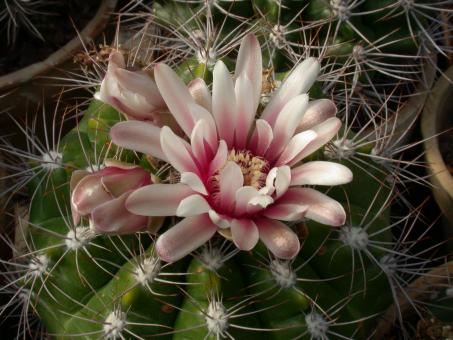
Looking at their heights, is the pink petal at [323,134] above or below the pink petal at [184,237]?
above

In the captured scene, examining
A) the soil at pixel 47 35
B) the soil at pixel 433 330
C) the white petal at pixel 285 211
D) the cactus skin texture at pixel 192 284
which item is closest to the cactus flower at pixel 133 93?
the cactus skin texture at pixel 192 284

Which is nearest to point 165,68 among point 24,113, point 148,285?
point 148,285

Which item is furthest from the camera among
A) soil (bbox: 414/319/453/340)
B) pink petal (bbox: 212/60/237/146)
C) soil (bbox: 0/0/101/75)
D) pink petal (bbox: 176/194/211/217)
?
soil (bbox: 0/0/101/75)

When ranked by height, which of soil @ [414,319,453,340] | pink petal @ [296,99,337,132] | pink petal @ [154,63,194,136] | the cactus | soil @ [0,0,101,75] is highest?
pink petal @ [154,63,194,136]

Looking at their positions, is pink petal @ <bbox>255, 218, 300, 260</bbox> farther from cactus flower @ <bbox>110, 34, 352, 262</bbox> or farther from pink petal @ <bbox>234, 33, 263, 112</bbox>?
pink petal @ <bbox>234, 33, 263, 112</bbox>

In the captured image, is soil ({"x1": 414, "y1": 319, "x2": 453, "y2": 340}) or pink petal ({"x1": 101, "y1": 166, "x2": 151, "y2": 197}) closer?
pink petal ({"x1": 101, "y1": 166, "x2": 151, "y2": 197})

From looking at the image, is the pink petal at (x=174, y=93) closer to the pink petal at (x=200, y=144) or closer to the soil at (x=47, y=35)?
the pink petal at (x=200, y=144)

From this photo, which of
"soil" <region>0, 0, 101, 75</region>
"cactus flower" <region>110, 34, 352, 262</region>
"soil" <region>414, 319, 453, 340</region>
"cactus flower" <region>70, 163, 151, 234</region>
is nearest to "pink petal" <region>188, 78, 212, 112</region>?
"cactus flower" <region>110, 34, 352, 262</region>

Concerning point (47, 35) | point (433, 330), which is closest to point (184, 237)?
point (433, 330)

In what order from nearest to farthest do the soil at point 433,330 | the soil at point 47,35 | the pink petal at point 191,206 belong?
1. the pink petal at point 191,206
2. the soil at point 433,330
3. the soil at point 47,35
